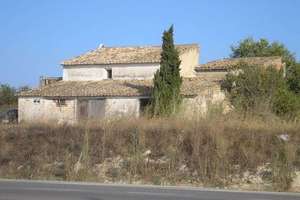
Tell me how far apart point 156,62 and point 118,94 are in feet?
18.4

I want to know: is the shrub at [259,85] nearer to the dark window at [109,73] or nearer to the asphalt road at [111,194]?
the dark window at [109,73]

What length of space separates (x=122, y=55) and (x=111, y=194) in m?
38.0

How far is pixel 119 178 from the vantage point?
1875 centimetres

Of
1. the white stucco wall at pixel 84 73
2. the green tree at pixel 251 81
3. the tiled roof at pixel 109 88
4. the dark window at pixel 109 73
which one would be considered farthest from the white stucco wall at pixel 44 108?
the green tree at pixel 251 81

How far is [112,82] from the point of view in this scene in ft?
158

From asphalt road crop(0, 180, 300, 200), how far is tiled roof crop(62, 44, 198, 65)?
3315 cm

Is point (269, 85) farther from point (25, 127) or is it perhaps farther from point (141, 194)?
point (141, 194)

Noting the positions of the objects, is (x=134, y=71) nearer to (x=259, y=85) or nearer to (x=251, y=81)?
(x=251, y=81)

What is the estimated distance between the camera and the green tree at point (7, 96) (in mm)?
→ 67250

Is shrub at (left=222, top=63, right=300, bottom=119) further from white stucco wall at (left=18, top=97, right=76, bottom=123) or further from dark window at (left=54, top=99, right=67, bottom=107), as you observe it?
dark window at (left=54, top=99, right=67, bottom=107)

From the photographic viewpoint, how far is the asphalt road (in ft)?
41.7

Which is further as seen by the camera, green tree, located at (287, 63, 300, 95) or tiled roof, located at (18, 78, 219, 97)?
green tree, located at (287, 63, 300, 95)

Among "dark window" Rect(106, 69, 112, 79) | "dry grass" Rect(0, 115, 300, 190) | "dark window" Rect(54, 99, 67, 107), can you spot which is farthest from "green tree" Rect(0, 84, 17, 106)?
"dry grass" Rect(0, 115, 300, 190)

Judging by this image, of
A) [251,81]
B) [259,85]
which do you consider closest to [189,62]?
[251,81]
